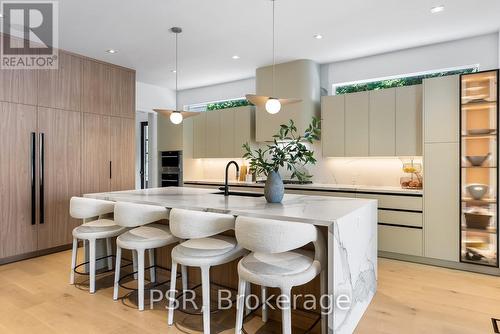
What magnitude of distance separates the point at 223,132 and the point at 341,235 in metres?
4.23

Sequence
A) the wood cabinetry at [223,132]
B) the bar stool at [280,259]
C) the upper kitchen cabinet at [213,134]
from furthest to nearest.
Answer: the upper kitchen cabinet at [213,134] → the wood cabinetry at [223,132] → the bar stool at [280,259]

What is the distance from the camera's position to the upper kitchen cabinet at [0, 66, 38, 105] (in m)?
3.97

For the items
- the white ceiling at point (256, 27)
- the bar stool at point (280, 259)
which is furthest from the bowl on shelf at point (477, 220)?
the bar stool at point (280, 259)

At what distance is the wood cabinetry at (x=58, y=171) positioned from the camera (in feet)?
14.4

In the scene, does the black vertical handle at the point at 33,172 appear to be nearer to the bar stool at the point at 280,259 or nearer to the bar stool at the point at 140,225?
the bar stool at the point at 140,225

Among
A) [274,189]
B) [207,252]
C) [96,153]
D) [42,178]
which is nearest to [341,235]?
[274,189]

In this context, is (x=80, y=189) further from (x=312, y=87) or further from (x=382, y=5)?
(x=382, y=5)

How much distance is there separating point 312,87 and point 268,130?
100 cm

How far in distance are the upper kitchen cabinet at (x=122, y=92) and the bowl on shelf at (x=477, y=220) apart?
17.1 ft

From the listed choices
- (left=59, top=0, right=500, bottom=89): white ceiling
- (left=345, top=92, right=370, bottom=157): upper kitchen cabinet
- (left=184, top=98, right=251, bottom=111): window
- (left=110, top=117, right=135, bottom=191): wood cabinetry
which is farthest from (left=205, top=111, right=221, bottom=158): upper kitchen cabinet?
(left=345, top=92, right=370, bottom=157): upper kitchen cabinet

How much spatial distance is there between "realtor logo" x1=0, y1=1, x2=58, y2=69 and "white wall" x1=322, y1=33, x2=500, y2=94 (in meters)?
3.92

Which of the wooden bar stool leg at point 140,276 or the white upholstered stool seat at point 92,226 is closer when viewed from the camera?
the wooden bar stool leg at point 140,276

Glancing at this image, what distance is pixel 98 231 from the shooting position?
122 inches

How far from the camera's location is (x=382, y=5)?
3273 millimetres
